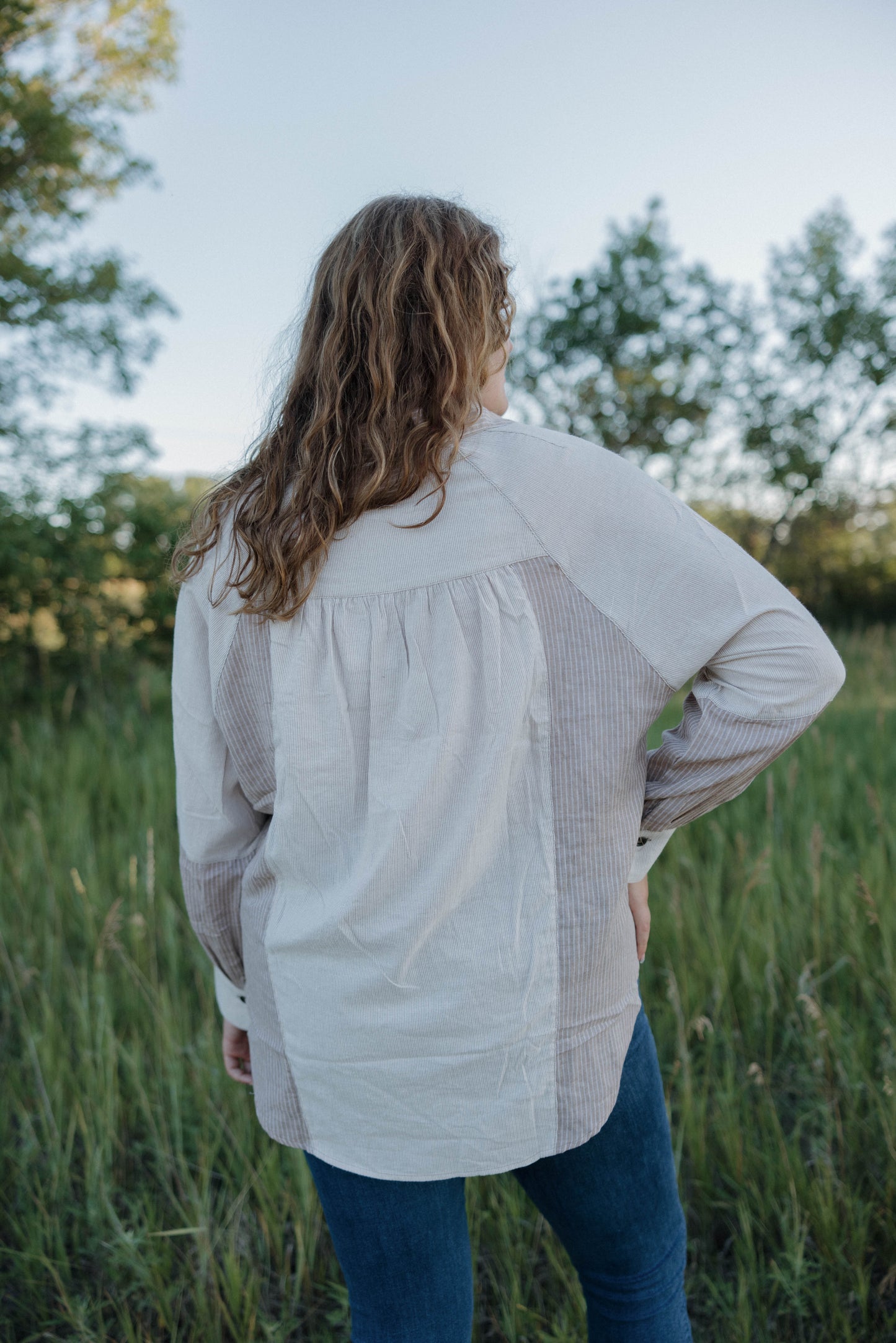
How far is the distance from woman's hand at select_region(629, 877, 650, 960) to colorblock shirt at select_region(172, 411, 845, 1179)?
0.12 meters

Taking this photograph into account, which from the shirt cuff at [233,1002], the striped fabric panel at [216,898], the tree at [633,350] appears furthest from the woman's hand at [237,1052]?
the tree at [633,350]

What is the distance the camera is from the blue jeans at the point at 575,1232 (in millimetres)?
933

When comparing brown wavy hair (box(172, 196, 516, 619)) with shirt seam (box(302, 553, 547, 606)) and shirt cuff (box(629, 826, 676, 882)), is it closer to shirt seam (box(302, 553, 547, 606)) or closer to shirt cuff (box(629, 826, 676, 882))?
shirt seam (box(302, 553, 547, 606))

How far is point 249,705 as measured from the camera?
3.26 ft

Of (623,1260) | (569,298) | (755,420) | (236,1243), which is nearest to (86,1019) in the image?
(236,1243)

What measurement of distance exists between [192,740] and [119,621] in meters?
4.65

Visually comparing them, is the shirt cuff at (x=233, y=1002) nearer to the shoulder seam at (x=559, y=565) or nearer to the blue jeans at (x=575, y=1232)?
the blue jeans at (x=575, y=1232)

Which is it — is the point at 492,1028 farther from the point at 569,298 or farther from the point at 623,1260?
the point at 569,298

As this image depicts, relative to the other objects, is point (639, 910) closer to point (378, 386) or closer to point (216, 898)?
point (216, 898)

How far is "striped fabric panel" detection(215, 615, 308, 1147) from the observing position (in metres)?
0.98

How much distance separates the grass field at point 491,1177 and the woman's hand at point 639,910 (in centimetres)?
74

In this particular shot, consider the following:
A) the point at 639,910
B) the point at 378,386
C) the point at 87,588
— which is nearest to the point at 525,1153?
the point at 639,910

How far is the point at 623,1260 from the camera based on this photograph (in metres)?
1.00

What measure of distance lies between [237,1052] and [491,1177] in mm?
828
